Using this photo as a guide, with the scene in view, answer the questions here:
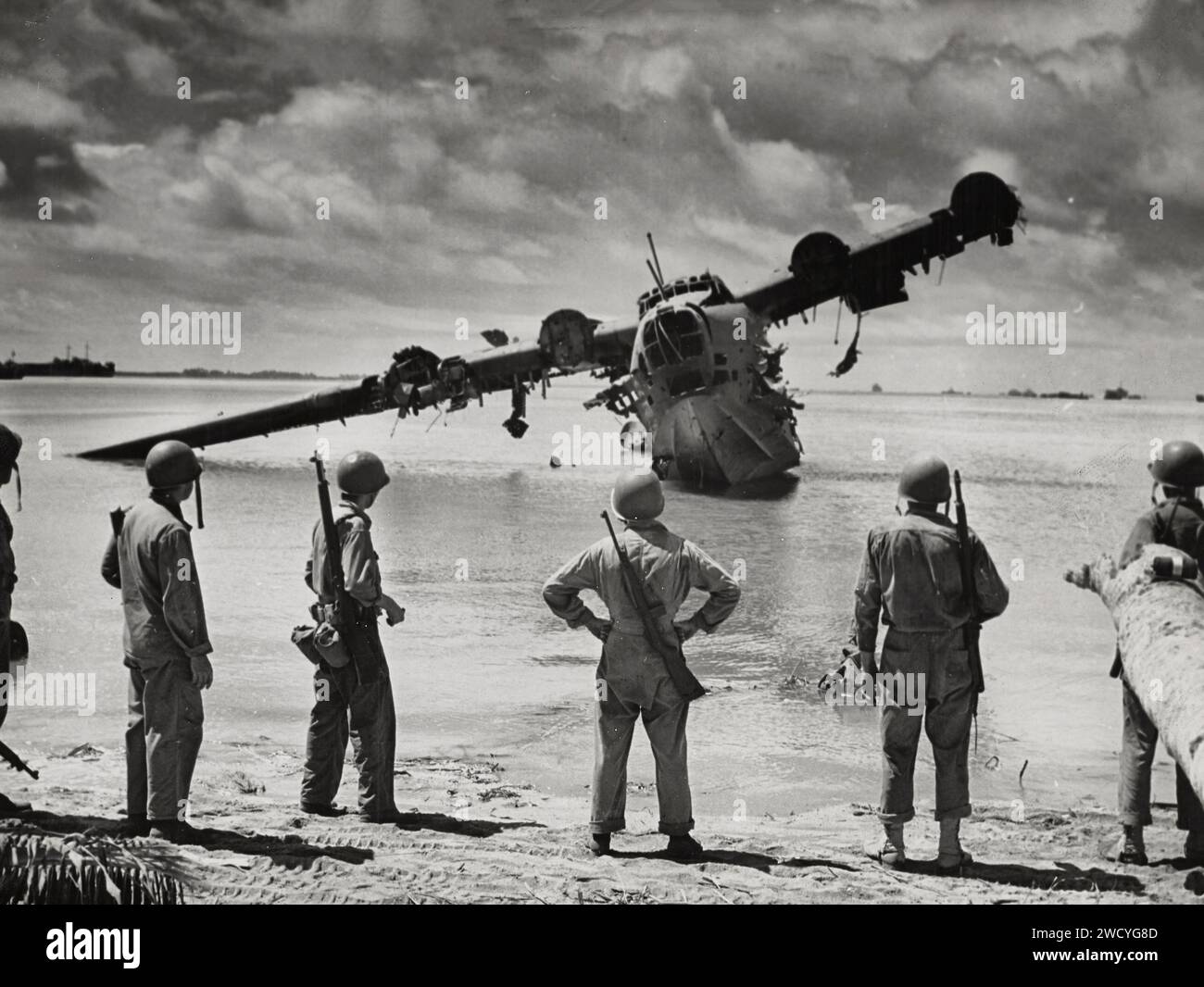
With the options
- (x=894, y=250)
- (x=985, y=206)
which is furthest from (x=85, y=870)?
(x=894, y=250)

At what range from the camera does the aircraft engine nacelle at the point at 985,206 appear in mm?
8062

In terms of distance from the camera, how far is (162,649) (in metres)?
5.10

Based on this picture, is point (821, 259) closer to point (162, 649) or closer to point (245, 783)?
point (245, 783)

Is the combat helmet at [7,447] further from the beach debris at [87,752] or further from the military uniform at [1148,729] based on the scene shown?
the military uniform at [1148,729]

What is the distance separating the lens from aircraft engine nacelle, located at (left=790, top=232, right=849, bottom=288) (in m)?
9.05

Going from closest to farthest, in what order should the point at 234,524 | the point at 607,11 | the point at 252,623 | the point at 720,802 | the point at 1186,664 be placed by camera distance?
the point at 1186,664, the point at 720,802, the point at 607,11, the point at 252,623, the point at 234,524

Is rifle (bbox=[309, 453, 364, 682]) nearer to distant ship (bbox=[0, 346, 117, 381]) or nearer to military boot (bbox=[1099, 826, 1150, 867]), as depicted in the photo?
military boot (bbox=[1099, 826, 1150, 867])

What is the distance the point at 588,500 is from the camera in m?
9.56

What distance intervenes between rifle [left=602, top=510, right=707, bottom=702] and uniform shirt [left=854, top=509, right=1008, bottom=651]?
749 millimetres

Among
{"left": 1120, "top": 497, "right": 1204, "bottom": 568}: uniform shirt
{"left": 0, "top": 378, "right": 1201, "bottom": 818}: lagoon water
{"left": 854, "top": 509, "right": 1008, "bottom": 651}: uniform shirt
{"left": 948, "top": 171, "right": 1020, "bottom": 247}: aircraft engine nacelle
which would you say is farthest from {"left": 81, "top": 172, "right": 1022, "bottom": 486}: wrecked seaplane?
{"left": 854, "top": 509, "right": 1008, "bottom": 651}: uniform shirt

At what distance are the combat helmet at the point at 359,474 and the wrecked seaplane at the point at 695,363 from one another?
397cm
